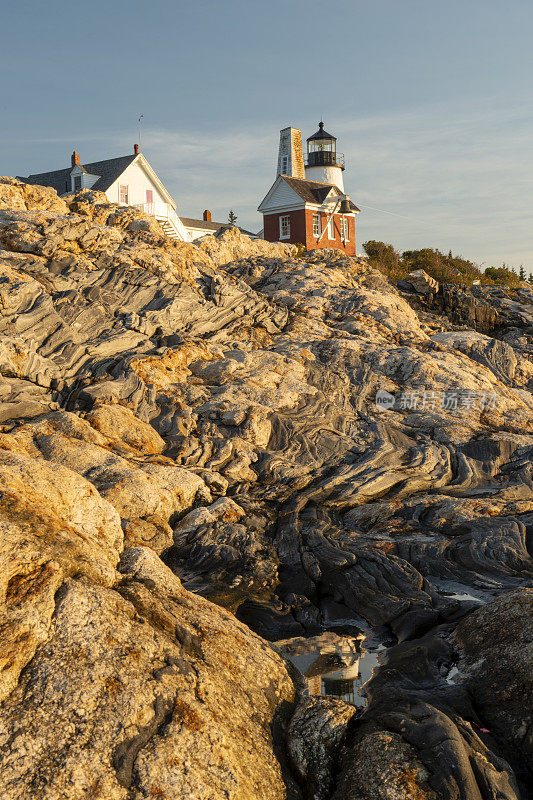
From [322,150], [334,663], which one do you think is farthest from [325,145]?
[334,663]

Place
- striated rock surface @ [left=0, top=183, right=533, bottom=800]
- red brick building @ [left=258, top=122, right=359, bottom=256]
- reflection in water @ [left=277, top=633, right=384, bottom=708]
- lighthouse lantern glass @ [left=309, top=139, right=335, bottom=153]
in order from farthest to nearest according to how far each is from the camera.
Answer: lighthouse lantern glass @ [left=309, top=139, right=335, bottom=153] < red brick building @ [left=258, top=122, right=359, bottom=256] < reflection in water @ [left=277, top=633, right=384, bottom=708] < striated rock surface @ [left=0, top=183, right=533, bottom=800]

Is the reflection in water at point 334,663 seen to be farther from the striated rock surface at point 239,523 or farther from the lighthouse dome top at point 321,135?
the lighthouse dome top at point 321,135

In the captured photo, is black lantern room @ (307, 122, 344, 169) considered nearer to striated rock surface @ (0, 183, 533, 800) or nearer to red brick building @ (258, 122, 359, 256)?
red brick building @ (258, 122, 359, 256)

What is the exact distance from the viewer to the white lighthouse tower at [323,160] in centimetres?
7250

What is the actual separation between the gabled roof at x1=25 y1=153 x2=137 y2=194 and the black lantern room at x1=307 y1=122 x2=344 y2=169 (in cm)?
2096

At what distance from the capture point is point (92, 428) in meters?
17.6

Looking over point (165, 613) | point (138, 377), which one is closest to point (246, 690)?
point (165, 613)

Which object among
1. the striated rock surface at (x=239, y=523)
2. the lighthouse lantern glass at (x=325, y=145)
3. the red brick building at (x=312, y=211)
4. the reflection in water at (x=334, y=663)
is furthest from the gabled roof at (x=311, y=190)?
the reflection in water at (x=334, y=663)

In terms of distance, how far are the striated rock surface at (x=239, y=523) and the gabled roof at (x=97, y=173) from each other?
3265 centimetres

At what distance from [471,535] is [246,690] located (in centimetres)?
874

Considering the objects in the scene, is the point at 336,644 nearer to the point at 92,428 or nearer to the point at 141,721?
the point at 141,721

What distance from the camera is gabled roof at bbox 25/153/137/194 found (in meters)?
64.6

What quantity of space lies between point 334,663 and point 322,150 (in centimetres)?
7126

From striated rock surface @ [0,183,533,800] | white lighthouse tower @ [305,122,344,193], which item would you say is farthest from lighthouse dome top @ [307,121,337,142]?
striated rock surface @ [0,183,533,800]
